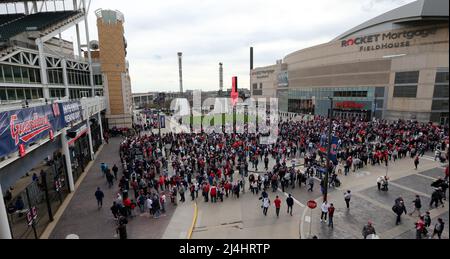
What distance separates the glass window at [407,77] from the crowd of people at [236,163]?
1699 cm

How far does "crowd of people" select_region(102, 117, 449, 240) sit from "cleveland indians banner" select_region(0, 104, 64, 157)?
15.6 feet

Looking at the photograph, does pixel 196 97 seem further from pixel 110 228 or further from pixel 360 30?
pixel 110 228

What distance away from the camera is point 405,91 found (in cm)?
4219

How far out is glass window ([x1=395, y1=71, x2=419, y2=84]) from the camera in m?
40.3

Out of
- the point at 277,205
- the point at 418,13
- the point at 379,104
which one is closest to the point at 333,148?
the point at 277,205

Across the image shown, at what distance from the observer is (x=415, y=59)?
40.1 meters

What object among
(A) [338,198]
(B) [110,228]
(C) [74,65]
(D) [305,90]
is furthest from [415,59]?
(C) [74,65]

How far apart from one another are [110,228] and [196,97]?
75.1 metres

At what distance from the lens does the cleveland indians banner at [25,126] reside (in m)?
8.62

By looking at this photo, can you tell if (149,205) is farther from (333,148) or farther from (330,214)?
(333,148)

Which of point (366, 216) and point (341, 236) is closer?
point (341, 236)

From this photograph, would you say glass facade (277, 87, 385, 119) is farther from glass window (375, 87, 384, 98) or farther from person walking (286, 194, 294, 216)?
person walking (286, 194, 294, 216)

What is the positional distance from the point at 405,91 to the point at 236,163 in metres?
37.6

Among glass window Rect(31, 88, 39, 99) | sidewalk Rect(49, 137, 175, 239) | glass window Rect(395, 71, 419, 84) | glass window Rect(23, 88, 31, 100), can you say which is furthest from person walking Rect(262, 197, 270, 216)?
glass window Rect(395, 71, 419, 84)
